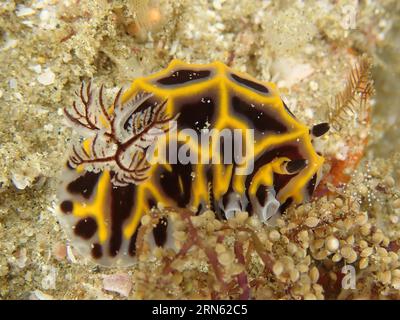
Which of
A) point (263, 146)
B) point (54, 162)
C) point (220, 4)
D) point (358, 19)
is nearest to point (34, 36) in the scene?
point (54, 162)

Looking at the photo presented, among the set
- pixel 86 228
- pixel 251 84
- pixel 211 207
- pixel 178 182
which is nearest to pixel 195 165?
pixel 178 182

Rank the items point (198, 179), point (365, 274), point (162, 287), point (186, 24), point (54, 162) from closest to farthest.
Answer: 1. point (162, 287)
2. point (365, 274)
3. point (198, 179)
4. point (54, 162)
5. point (186, 24)

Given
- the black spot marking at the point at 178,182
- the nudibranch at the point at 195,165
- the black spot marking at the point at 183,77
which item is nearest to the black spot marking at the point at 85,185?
the nudibranch at the point at 195,165

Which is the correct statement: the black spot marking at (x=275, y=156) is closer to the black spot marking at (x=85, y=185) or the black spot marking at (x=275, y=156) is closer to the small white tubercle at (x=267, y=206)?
the small white tubercle at (x=267, y=206)

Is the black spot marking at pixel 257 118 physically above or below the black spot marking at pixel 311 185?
above

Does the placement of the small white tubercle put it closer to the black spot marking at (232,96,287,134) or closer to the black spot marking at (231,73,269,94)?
the black spot marking at (232,96,287,134)

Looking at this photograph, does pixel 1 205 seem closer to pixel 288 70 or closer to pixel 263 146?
pixel 263 146

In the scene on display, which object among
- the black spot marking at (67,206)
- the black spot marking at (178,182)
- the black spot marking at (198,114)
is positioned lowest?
the black spot marking at (67,206)
